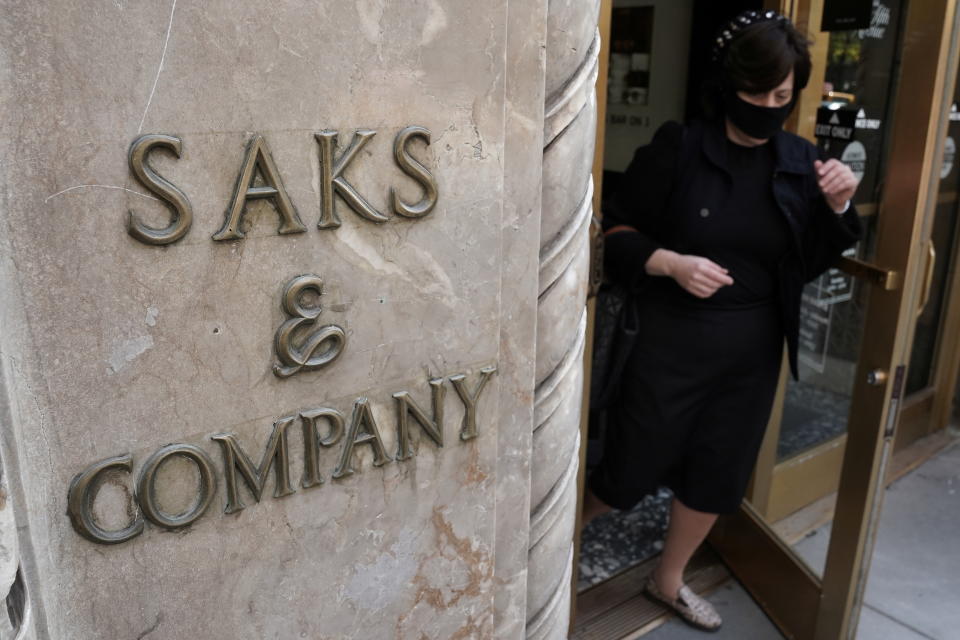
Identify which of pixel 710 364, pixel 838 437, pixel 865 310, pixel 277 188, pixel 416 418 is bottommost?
pixel 838 437

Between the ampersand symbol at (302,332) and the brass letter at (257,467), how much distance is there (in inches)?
3.6

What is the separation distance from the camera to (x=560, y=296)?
1.58m

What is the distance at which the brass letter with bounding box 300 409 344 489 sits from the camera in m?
1.28

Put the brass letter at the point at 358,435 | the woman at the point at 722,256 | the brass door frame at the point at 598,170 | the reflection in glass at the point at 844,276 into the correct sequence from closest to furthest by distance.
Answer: the brass letter at the point at 358,435 → the brass door frame at the point at 598,170 → the woman at the point at 722,256 → the reflection in glass at the point at 844,276

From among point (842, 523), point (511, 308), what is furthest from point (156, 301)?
point (842, 523)

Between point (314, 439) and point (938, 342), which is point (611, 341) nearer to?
point (314, 439)

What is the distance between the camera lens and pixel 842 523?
2.47 meters

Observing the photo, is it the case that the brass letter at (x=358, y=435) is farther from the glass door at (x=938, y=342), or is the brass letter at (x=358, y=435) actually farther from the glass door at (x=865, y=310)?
the glass door at (x=938, y=342)

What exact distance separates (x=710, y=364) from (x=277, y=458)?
1.50 metres

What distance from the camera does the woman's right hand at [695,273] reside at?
2195 millimetres

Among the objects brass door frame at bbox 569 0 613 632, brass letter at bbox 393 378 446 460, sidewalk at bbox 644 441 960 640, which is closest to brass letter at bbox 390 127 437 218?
brass letter at bbox 393 378 446 460

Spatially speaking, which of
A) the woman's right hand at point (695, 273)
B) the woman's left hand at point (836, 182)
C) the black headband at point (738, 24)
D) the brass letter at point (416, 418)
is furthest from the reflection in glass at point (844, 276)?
the brass letter at point (416, 418)

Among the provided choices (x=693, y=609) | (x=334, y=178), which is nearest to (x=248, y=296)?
(x=334, y=178)

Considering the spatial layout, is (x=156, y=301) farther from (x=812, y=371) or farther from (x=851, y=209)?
(x=812, y=371)
